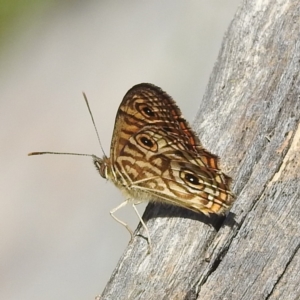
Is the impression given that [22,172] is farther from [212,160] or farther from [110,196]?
[212,160]

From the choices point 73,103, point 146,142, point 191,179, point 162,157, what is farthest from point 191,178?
point 73,103

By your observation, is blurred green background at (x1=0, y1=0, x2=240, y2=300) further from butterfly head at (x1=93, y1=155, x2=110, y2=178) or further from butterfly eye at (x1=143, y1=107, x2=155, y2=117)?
butterfly eye at (x1=143, y1=107, x2=155, y2=117)

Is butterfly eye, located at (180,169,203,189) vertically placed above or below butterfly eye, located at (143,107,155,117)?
Result: below

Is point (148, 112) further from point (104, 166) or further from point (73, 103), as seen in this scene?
point (73, 103)

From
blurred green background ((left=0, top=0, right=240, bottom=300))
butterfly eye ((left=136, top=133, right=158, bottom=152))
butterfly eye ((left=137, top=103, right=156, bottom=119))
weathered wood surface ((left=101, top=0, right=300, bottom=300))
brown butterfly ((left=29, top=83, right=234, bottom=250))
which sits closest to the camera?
weathered wood surface ((left=101, top=0, right=300, bottom=300))

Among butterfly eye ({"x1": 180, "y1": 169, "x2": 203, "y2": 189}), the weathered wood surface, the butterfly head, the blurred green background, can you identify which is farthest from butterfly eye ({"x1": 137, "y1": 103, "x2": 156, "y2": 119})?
the blurred green background

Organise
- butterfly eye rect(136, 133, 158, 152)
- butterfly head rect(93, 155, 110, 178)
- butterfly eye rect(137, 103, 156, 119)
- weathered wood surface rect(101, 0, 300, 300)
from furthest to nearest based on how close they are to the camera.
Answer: butterfly head rect(93, 155, 110, 178) < butterfly eye rect(136, 133, 158, 152) < butterfly eye rect(137, 103, 156, 119) < weathered wood surface rect(101, 0, 300, 300)

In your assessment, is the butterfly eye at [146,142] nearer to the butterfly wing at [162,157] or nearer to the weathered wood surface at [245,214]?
the butterfly wing at [162,157]
